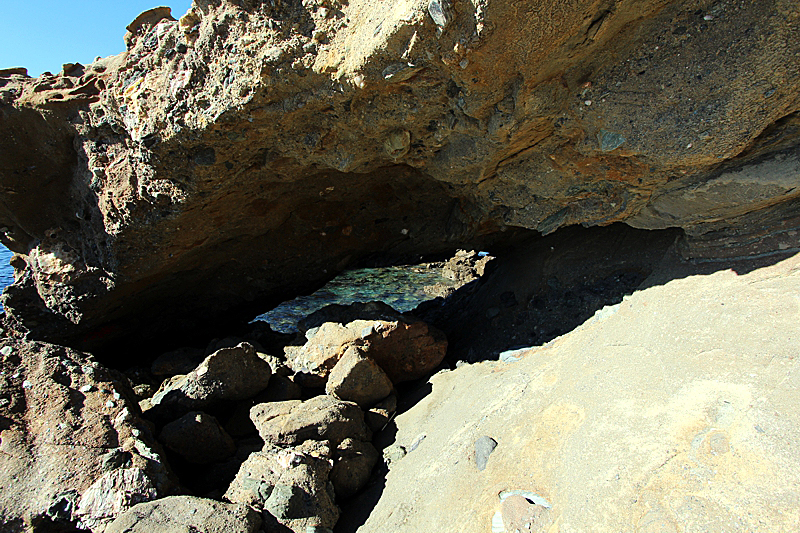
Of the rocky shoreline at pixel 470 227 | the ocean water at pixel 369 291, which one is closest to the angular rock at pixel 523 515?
the rocky shoreline at pixel 470 227

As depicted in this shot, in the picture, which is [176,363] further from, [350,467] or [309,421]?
[350,467]

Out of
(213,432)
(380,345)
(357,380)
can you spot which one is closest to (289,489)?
(213,432)

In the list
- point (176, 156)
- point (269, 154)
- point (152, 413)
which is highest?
point (176, 156)

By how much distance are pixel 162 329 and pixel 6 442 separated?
2.21 metres

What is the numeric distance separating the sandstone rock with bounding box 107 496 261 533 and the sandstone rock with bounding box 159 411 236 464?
27.8 inches

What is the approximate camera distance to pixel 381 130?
2.55 m

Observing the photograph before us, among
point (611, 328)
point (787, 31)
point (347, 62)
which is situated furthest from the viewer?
point (611, 328)

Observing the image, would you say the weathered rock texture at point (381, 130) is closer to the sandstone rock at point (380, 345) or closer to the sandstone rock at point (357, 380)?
the sandstone rock at point (380, 345)

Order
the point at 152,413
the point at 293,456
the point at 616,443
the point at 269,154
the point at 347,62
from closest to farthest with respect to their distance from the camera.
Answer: the point at 616,443, the point at 347,62, the point at 293,456, the point at 269,154, the point at 152,413

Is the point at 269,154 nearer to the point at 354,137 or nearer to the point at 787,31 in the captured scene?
the point at 354,137

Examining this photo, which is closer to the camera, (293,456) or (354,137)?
(293,456)

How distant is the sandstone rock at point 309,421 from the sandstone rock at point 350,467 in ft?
0.23

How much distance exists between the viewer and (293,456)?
2.33 m

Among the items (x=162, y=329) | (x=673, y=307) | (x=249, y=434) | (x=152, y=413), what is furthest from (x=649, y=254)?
(x=162, y=329)
